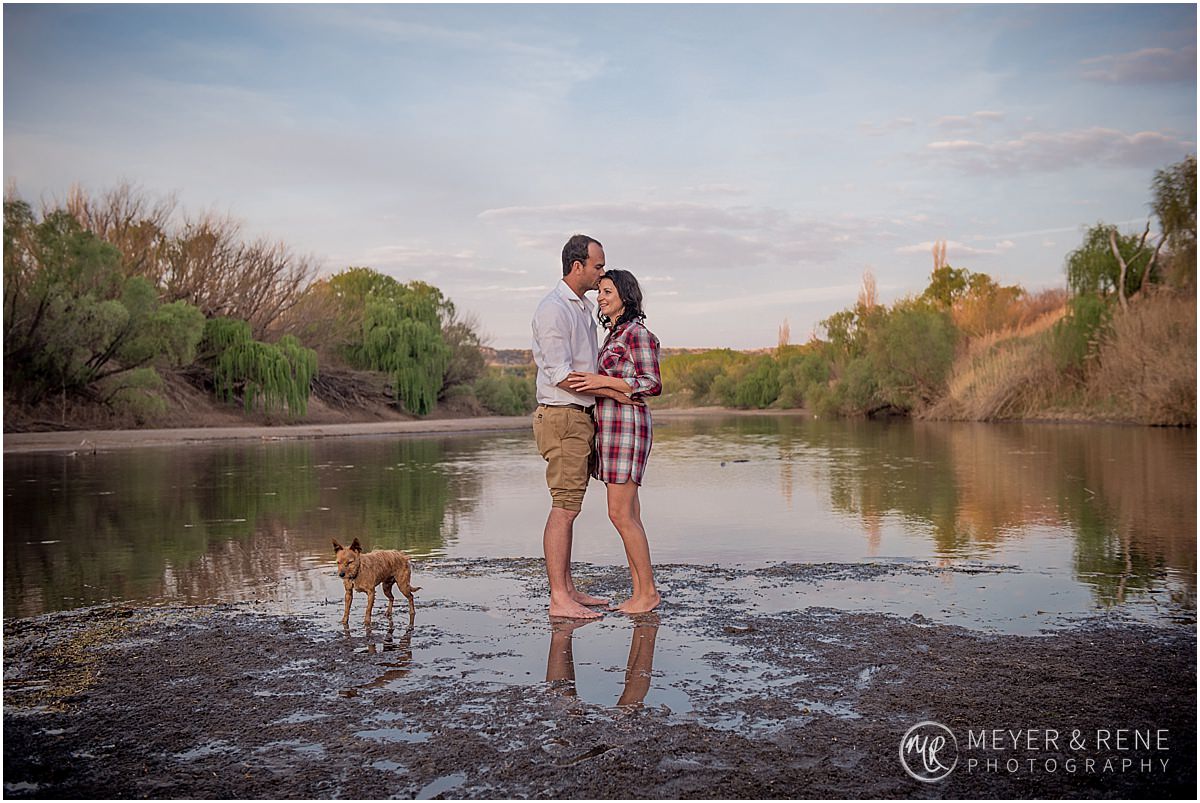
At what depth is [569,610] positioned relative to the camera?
5484 millimetres

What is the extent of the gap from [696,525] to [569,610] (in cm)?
430

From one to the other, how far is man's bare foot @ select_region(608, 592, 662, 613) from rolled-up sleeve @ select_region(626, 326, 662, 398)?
1084 millimetres

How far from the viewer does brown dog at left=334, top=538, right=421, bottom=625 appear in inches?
211

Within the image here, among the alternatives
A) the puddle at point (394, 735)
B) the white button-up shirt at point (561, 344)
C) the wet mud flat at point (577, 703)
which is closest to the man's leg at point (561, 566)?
the wet mud flat at point (577, 703)

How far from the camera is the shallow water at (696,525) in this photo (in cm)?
620

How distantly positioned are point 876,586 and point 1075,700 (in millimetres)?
2550

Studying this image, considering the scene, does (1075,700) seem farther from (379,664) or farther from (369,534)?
(369,534)

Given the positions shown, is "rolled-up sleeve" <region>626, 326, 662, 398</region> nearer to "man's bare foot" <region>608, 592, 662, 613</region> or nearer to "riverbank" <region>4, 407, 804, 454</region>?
"man's bare foot" <region>608, 592, 662, 613</region>

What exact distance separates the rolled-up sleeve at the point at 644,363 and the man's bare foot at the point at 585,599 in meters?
1.12

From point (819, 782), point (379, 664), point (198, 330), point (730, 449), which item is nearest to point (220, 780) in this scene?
point (379, 664)

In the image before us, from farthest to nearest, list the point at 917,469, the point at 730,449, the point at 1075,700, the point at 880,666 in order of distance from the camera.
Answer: the point at 730,449, the point at 917,469, the point at 880,666, the point at 1075,700

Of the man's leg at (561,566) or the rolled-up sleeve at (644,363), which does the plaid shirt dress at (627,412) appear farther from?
the man's leg at (561,566)

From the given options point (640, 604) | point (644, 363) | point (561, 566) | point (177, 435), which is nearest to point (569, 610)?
point (561, 566)

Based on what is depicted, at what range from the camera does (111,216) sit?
126 ft
